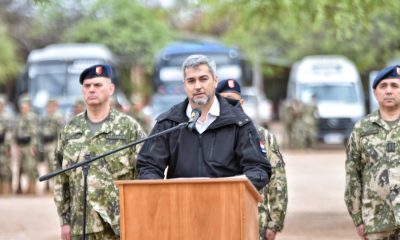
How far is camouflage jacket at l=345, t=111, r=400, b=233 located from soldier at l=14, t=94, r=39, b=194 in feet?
47.8

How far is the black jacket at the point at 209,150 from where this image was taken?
745 centimetres

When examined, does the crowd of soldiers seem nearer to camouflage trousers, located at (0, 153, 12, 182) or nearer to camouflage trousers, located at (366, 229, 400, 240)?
camouflage trousers, located at (0, 153, 12, 182)

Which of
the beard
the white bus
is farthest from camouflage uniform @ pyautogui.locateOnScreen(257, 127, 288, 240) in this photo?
the white bus

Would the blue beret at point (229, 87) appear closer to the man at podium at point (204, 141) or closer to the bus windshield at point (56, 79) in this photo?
the man at podium at point (204, 141)

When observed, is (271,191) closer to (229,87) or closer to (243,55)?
(229,87)

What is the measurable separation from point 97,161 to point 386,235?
89.5 inches

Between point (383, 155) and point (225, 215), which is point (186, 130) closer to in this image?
point (225, 215)

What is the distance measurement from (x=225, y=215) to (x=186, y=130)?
3.22 ft

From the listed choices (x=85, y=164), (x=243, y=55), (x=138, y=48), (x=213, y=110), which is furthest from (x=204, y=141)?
(x=138, y=48)

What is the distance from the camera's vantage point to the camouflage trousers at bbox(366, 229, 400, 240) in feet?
29.4

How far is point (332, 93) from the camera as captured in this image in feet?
127

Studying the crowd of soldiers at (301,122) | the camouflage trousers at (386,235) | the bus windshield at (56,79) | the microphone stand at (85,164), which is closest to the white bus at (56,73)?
the bus windshield at (56,79)

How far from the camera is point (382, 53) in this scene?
48.3m

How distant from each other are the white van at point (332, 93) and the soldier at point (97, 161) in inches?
1125
